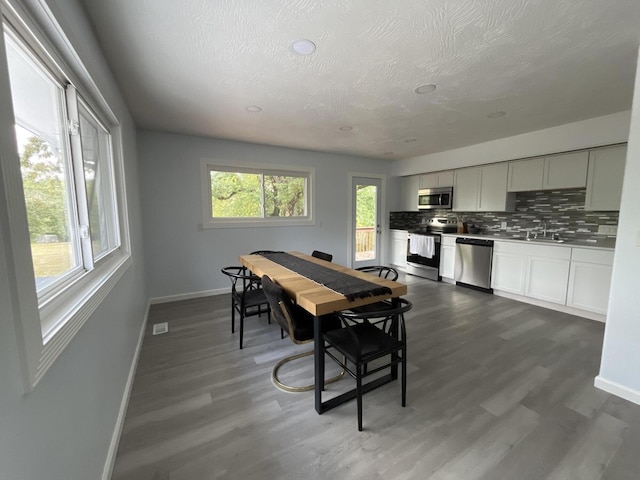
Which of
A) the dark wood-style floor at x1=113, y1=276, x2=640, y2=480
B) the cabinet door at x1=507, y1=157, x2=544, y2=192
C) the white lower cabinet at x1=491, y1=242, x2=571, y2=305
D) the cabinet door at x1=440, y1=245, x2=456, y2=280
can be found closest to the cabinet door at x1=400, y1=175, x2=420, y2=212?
the cabinet door at x1=440, y1=245, x2=456, y2=280

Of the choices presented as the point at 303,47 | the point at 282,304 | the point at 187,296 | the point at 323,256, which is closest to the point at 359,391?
the point at 282,304

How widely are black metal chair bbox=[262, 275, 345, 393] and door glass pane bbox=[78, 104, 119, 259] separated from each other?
42.5 inches

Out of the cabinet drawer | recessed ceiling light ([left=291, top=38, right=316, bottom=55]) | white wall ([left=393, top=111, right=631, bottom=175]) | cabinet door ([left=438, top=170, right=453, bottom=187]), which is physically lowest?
the cabinet drawer

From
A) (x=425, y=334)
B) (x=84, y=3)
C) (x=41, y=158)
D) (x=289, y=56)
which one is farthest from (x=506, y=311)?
(x=84, y=3)

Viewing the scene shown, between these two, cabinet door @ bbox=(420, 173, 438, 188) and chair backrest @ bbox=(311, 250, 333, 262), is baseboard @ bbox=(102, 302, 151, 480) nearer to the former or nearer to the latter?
chair backrest @ bbox=(311, 250, 333, 262)

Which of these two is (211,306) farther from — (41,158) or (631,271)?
(631,271)

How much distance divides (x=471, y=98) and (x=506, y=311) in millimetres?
2600

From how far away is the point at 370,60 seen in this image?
6.25 feet

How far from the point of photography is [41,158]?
3.63ft

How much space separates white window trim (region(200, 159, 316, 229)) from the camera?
3904mm

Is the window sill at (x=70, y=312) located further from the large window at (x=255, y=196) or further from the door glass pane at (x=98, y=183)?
the large window at (x=255, y=196)

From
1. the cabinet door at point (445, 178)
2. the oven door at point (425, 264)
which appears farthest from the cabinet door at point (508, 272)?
the cabinet door at point (445, 178)

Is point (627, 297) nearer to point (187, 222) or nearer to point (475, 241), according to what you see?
point (475, 241)

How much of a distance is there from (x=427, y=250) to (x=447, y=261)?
384 mm
